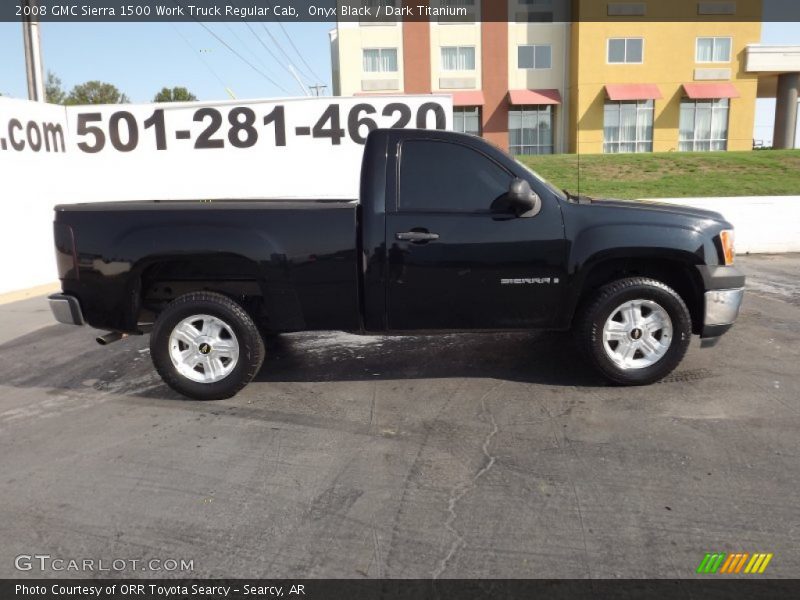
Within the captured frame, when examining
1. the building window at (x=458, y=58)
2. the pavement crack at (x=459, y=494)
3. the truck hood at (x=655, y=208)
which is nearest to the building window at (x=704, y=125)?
the building window at (x=458, y=58)

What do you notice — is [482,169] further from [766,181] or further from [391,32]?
[391,32]

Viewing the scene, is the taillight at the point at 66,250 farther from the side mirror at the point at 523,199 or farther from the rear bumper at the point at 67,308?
the side mirror at the point at 523,199

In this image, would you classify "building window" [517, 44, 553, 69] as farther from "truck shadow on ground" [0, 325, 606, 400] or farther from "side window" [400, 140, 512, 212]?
"side window" [400, 140, 512, 212]

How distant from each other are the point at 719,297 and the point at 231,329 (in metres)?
3.63

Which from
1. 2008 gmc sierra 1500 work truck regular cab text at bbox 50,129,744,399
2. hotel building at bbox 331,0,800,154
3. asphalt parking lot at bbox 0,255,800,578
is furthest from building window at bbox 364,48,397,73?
2008 gmc sierra 1500 work truck regular cab text at bbox 50,129,744,399

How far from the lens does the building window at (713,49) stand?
35.2 m

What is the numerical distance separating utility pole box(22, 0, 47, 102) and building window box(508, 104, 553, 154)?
28475 millimetres

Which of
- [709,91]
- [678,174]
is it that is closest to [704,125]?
[709,91]

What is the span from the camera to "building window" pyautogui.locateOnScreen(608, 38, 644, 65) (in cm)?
3497

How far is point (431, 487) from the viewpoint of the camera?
3434 mm

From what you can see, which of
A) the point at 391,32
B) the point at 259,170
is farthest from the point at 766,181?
the point at 391,32

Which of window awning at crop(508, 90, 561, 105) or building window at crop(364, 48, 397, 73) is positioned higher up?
building window at crop(364, 48, 397, 73)

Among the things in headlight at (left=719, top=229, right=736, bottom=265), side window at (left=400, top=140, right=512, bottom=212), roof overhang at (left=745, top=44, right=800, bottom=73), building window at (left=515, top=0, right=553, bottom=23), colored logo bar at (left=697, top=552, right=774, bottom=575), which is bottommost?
colored logo bar at (left=697, top=552, right=774, bottom=575)

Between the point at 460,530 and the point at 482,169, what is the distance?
2.69m
